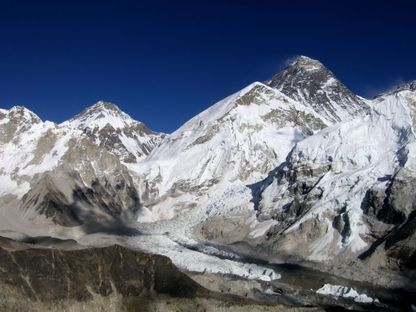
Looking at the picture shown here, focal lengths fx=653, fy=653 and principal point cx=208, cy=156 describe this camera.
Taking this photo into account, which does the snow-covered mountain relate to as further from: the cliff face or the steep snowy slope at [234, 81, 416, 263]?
the cliff face

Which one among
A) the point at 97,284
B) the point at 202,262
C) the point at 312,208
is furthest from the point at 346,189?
the point at 97,284

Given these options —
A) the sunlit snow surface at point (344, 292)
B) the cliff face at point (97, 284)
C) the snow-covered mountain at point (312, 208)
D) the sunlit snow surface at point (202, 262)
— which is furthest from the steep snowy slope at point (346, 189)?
the cliff face at point (97, 284)

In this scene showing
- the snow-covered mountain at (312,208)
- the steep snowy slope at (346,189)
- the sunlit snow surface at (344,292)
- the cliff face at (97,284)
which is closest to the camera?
the cliff face at (97,284)

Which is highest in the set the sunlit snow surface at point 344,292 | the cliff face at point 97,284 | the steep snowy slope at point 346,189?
the steep snowy slope at point 346,189

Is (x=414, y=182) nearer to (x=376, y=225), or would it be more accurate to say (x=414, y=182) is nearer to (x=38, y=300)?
(x=376, y=225)

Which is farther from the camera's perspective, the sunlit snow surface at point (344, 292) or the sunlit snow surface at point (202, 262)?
the sunlit snow surface at point (202, 262)

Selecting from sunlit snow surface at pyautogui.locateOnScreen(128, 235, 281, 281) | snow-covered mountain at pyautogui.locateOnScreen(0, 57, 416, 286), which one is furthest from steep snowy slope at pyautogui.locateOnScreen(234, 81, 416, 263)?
sunlit snow surface at pyautogui.locateOnScreen(128, 235, 281, 281)

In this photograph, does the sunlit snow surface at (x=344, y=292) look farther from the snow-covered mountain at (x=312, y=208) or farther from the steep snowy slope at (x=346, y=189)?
the steep snowy slope at (x=346, y=189)

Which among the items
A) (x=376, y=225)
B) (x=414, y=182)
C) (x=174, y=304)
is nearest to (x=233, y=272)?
(x=376, y=225)

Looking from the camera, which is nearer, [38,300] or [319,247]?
[38,300]
